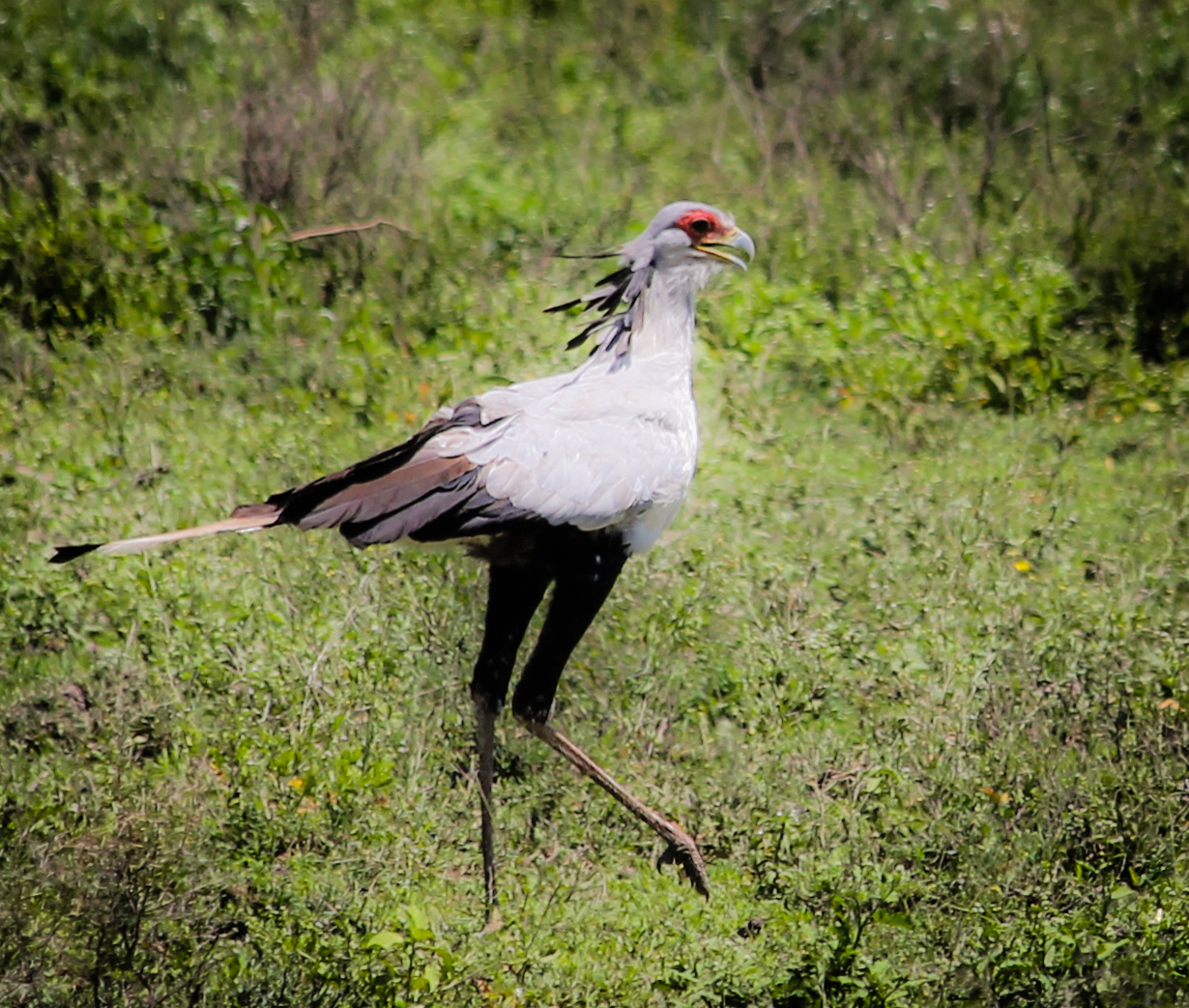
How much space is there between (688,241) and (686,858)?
181cm

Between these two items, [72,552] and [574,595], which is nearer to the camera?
[72,552]

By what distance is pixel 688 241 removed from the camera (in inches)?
188

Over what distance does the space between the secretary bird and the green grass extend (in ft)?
0.96

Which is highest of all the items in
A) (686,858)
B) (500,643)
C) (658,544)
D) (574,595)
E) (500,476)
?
(500,476)

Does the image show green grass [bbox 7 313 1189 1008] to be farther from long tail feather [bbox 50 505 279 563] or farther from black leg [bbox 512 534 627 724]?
long tail feather [bbox 50 505 279 563]

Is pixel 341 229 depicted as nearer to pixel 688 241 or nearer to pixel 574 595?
pixel 688 241

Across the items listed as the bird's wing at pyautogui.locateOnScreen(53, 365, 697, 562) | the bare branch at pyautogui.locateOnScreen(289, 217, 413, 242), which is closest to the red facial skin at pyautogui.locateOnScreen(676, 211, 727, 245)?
the bird's wing at pyautogui.locateOnScreen(53, 365, 697, 562)

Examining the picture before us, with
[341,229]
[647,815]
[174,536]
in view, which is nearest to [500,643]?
[647,815]

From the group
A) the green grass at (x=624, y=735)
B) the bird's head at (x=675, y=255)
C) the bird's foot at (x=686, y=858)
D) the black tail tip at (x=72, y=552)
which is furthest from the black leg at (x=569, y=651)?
the black tail tip at (x=72, y=552)

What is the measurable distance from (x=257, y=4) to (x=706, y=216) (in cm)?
544

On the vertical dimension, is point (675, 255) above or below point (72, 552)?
above

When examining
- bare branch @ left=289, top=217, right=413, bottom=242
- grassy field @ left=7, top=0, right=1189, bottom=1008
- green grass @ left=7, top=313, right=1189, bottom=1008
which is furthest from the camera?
bare branch @ left=289, top=217, right=413, bottom=242

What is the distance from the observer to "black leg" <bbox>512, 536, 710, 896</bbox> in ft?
14.1

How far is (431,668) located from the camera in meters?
4.89
